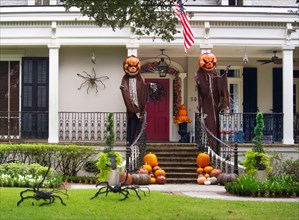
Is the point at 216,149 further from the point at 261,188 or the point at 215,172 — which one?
the point at 261,188

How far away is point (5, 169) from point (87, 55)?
21.8 feet

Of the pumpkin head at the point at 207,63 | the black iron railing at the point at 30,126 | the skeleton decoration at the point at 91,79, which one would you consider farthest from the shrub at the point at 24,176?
the pumpkin head at the point at 207,63

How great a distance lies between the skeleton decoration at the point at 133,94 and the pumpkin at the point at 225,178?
10.9 ft

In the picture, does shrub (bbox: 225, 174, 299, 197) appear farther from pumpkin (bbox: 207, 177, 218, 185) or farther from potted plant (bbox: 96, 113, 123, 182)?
potted plant (bbox: 96, 113, 123, 182)

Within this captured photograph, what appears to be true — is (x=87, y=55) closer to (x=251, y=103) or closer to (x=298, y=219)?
(x=251, y=103)

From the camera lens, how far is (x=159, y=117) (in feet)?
69.8

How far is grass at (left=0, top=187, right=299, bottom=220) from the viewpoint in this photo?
9.15 meters

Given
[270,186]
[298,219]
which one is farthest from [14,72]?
[298,219]

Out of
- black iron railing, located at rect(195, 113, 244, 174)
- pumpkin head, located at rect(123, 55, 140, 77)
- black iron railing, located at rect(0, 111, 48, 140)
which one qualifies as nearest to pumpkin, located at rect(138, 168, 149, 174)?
black iron railing, located at rect(195, 113, 244, 174)

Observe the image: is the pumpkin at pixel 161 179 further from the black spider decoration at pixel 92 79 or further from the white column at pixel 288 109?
the black spider decoration at pixel 92 79

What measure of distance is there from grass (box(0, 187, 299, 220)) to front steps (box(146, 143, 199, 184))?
4.93m

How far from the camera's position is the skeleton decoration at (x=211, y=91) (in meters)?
17.2

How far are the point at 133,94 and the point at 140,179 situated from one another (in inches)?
134

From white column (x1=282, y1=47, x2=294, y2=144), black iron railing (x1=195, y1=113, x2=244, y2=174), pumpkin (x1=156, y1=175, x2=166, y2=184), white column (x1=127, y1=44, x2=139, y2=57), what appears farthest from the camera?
white column (x1=127, y1=44, x2=139, y2=57)
